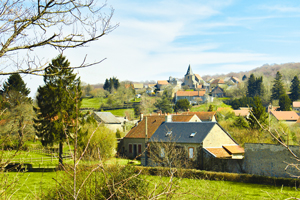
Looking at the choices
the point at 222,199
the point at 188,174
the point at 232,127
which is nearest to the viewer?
the point at 222,199

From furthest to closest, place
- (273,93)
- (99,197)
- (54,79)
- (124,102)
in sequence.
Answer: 1. (124,102)
2. (273,93)
3. (54,79)
4. (99,197)

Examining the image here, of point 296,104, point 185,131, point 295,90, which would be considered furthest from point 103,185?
point 295,90

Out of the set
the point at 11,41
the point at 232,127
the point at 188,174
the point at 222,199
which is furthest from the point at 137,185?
the point at 232,127

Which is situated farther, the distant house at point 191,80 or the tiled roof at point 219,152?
the distant house at point 191,80

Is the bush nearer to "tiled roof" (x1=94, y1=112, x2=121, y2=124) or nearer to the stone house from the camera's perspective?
"tiled roof" (x1=94, y1=112, x2=121, y2=124)

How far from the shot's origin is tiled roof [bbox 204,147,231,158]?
27.7m

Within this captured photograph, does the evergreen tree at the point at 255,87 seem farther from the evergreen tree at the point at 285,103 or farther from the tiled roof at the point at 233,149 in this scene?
the tiled roof at the point at 233,149

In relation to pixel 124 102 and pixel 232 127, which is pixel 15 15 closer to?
pixel 232 127

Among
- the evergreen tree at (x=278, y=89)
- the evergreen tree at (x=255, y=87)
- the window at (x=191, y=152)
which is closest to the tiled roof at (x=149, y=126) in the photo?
the window at (x=191, y=152)

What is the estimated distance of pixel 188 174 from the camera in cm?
2530

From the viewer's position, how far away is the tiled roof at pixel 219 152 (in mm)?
27656

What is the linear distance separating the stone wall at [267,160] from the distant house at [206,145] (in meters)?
1.09

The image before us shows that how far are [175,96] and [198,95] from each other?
32.2 ft

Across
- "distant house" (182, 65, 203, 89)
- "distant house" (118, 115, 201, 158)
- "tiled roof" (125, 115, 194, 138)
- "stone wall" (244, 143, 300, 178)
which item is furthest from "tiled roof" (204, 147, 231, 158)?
"distant house" (182, 65, 203, 89)
